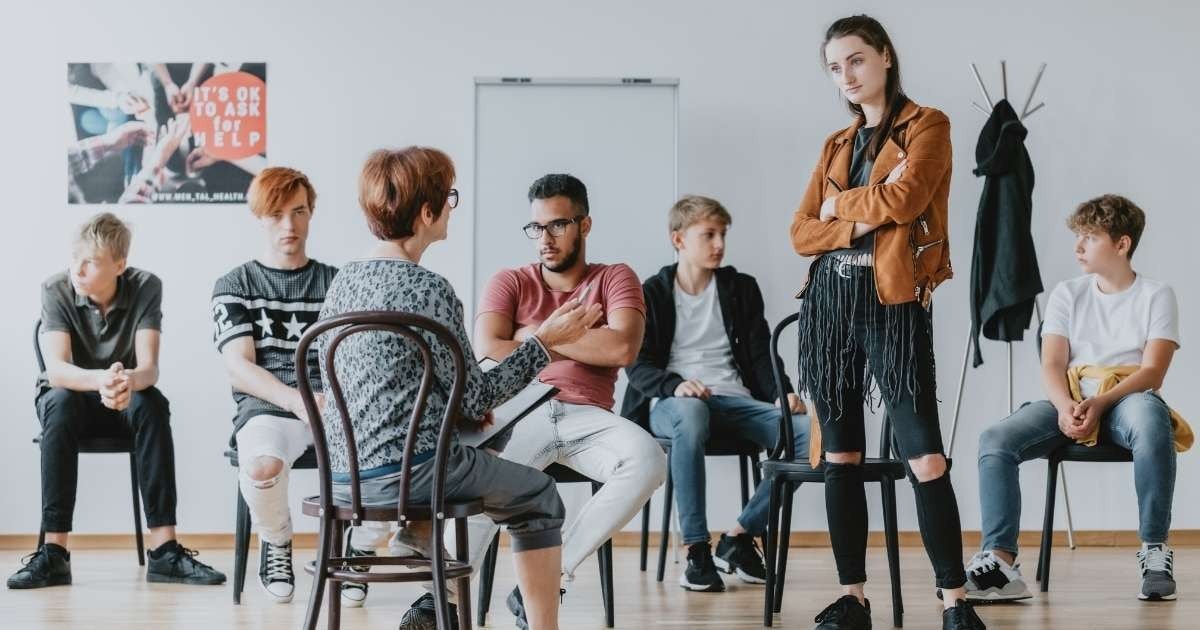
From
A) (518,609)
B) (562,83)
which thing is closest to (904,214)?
(518,609)

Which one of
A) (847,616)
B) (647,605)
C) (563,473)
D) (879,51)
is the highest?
(879,51)

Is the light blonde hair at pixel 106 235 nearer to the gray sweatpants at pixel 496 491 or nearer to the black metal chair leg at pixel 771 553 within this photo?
the gray sweatpants at pixel 496 491

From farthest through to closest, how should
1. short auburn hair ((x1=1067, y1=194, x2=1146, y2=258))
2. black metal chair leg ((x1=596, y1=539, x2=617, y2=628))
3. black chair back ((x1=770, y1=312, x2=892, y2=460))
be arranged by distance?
short auburn hair ((x1=1067, y1=194, x2=1146, y2=258)) → black chair back ((x1=770, y1=312, x2=892, y2=460)) → black metal chair leg ((x1=596, y1=539, x2=617, y2=628))

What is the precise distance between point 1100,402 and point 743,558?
1.11m

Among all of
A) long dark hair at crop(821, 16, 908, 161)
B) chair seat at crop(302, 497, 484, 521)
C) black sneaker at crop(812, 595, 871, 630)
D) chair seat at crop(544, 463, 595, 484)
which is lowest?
black sneaker at crop(812, 595, 871, 630)

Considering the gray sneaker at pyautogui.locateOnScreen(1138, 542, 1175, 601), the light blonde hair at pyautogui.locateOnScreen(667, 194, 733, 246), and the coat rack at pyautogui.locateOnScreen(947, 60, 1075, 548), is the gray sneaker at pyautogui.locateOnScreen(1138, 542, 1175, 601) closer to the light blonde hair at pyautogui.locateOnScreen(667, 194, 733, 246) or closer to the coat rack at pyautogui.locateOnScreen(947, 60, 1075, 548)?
the coat rack at pyautogui.locateOnScreen(947, 60, 1075, 548)

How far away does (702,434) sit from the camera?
11.6 feet

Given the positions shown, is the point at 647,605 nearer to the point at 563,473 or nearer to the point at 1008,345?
the point at 563,473

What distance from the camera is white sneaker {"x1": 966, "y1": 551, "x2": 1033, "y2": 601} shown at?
3.24 m

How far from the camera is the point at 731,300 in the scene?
3.90 meters

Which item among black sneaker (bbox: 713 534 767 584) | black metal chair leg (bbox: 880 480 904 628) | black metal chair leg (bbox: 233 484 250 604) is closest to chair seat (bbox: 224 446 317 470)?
black metal chair leg (bbox: 233 484 250 604)

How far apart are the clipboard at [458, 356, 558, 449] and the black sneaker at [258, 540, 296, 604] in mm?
1189

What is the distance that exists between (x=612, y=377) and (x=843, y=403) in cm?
72

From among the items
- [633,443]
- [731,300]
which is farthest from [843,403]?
[731,300]
